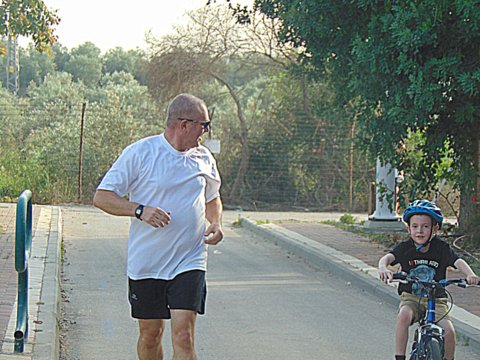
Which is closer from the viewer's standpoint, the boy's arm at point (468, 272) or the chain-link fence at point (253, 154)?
the boy's arm at point (468, 272)

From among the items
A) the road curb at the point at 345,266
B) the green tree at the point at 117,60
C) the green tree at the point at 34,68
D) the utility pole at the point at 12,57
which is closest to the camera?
the road curb at the point at 345,266

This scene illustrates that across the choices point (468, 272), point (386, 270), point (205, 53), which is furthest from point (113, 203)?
point (205, 53)

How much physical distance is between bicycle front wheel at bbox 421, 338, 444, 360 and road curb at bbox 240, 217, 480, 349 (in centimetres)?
232

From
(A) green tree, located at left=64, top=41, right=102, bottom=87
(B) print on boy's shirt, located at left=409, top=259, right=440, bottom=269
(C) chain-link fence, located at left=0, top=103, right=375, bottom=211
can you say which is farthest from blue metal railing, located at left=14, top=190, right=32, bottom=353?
(A) green tree, located at left=64, top=41, right=102, bottom=87

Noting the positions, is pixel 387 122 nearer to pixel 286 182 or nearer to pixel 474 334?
pixel 474 334

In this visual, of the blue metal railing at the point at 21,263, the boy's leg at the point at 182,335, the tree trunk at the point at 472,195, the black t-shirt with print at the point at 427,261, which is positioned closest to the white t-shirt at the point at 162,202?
the boy's leg at the point at 182,335

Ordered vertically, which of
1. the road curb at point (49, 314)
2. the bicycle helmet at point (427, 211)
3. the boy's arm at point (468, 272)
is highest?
the bicycle helmet at point (427, 211)

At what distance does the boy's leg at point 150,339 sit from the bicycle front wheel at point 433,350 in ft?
5.40

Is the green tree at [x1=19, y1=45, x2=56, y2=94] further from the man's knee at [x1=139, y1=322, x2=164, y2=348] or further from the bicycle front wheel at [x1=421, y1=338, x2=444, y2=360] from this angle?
the bicycle front wheel at [x1=421, y1=338, x2=444, y2=360]

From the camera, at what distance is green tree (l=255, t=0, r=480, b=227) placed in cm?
1178

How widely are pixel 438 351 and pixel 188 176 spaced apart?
6.12 feet

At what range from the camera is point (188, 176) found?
18.0ft

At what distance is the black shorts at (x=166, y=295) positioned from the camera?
5371 mm

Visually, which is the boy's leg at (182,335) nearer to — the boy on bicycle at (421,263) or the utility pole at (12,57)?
the boy on bicycle at (421,263)
